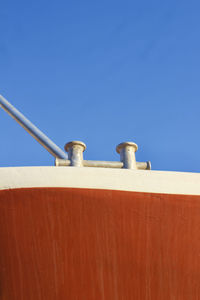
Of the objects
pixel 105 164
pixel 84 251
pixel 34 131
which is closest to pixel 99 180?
pixel 84 251

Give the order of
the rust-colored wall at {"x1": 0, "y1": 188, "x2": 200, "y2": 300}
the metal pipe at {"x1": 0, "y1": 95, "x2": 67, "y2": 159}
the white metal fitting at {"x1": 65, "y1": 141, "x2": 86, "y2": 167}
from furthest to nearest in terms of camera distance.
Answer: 1. the metal pipe at {"x1": 0, "y1": 95, "x2": 67, "y2": 159}
2. the white metal fitting at {"x1": 65, "y1": 141, "x2": 86, "y2": 167}
3. the rust-colored wall at {"x1": 0, "y1": 188, "x2": 200, "y2": 300}

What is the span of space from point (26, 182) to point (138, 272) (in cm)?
144

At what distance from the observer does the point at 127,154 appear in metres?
4.90

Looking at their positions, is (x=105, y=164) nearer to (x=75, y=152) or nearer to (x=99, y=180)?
(x=75, y=152)

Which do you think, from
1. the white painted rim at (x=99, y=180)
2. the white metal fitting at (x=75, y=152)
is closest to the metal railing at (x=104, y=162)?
the white metal fitting at (x=75, y=152)

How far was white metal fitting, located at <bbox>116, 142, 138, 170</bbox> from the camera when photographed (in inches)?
191

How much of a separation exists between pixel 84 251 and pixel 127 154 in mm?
1620

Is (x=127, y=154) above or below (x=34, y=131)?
below

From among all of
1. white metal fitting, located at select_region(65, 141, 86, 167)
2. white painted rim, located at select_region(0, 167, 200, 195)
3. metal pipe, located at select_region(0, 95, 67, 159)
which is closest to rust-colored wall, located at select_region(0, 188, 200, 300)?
white painted rim, located at select_region(0, 167, 200, 195)

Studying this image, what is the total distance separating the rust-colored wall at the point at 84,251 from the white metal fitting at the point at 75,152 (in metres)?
1.10

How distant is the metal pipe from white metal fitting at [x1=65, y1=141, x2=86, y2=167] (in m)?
0.50

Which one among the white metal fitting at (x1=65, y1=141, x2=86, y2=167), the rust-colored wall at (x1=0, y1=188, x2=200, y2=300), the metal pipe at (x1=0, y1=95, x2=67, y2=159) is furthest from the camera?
the metal pipe at (x1=0, y1=95, x2=67, y2=159)

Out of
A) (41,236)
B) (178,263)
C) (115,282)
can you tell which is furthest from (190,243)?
(41,236)

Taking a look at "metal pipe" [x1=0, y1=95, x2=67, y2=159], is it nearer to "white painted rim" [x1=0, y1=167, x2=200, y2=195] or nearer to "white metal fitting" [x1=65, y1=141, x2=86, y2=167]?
"white metal fitting" [x1=65, y1=141, x2=86, y2=167]
